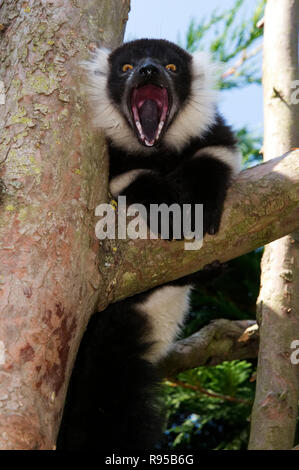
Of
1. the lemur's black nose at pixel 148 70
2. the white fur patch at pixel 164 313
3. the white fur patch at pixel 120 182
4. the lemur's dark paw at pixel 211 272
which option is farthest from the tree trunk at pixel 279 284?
the white fur patch at pixel 120 182

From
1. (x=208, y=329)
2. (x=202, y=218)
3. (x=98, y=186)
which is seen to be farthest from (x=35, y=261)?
(x=208, y=329)

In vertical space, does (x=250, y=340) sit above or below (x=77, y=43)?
below

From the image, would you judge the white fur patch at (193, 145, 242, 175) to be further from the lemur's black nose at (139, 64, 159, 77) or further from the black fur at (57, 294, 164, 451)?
the black fur at (57, 294, 164, 451)

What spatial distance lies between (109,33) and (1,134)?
46.0 inches

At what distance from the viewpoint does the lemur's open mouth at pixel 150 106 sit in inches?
159

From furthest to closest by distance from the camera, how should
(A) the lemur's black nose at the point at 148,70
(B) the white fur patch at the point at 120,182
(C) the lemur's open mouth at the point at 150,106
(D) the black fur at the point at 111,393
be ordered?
(C) the lemur's open mouth at the point at 150,106 < (A) the lemur's black nose at the point at 148,70 < (B) the white fur patch at the point at 120,182 < (D) the black fur at the point at 111,393

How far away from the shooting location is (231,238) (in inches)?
134

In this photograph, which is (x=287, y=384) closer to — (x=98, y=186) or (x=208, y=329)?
(x=208, y=329)

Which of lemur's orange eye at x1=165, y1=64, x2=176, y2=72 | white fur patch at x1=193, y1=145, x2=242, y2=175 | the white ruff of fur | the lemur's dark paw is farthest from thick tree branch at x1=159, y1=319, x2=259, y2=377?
lemur's orange eye at x1=165, y1=64, x2=176, y2=72

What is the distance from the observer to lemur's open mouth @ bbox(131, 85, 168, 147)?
4039 mm

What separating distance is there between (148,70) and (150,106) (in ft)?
0.94

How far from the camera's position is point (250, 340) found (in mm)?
4590

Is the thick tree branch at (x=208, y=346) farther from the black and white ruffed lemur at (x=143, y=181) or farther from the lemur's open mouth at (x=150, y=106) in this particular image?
the lemur's open mouth at (x=150, y=106)

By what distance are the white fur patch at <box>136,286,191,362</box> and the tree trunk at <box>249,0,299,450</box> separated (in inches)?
24.3
